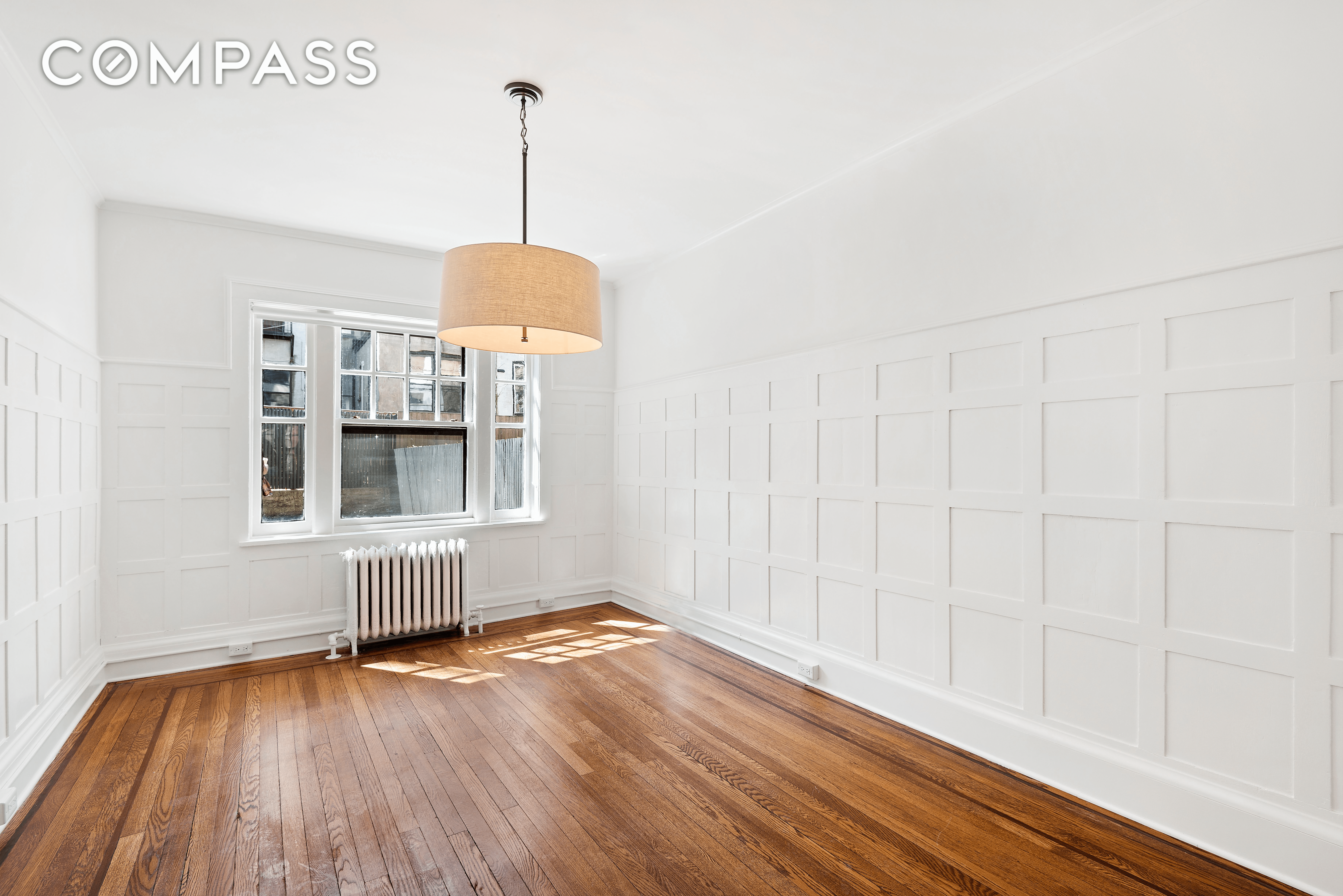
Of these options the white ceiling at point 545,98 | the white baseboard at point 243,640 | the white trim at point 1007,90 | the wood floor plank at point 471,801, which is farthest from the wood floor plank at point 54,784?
the white trim at point 1007,90

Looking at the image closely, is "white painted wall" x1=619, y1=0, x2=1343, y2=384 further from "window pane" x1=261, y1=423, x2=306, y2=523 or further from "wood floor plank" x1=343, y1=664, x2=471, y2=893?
"window pane" x1=261, y1=423, x2=306, y2=523

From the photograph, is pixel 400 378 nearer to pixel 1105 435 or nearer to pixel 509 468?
pixel 509 468

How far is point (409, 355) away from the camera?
16.2 ft

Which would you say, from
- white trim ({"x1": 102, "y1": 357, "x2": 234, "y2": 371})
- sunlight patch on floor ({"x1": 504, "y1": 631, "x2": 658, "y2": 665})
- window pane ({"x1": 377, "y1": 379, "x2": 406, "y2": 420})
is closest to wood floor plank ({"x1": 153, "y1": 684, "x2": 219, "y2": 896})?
sunlight patch on floor ({"x1": 504, "y1": 631, "x2": 658, "y2": 665})

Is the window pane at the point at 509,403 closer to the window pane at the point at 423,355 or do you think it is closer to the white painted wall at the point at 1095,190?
the window pane at the point at 423,355

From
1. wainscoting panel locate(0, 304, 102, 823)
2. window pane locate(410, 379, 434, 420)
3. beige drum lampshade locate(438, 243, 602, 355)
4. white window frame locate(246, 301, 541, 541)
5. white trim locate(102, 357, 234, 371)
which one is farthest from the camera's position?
window pane locate(410, 379, 434, 420)

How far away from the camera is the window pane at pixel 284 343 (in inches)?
175

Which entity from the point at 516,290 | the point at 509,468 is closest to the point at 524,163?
the point at 516,290

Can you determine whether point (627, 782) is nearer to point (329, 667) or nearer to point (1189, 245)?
point (329, 667)

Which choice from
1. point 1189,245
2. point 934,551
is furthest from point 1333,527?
point 934,551

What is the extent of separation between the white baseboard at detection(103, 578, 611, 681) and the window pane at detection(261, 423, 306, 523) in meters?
0.74

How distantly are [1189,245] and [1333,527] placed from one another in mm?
1015

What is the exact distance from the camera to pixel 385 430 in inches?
191

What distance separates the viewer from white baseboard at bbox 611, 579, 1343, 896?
1992 mm
